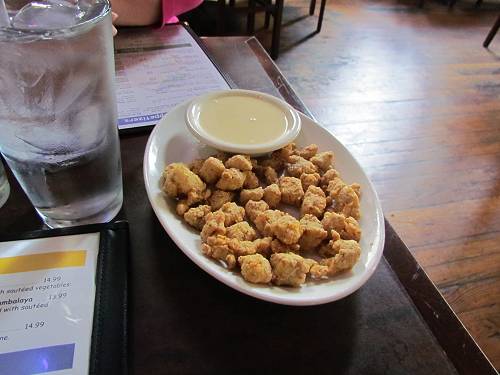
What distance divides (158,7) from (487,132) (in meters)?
1.73

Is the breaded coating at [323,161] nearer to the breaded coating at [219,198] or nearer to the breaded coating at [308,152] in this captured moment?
the breaded coating at [308,152]

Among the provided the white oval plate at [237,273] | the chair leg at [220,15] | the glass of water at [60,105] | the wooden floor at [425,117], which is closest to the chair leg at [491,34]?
the wooden floor at [425,117]

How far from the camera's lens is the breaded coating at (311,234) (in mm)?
491

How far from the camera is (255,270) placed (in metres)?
0.43

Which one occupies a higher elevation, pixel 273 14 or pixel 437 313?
pixel 437 313

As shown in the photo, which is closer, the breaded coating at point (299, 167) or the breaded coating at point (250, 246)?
the breaded coating at point (250, 246)

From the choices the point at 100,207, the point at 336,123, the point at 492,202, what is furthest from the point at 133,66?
the point at 492,202

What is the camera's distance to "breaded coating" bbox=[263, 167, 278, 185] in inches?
23.2

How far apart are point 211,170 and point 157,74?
1.24ft

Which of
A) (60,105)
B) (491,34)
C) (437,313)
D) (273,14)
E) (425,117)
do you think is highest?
(60,105)

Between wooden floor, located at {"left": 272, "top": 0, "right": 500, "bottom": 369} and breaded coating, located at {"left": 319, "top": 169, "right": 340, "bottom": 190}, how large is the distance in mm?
904

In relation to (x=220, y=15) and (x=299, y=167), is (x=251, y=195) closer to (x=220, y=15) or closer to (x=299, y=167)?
(x=299, y=167)

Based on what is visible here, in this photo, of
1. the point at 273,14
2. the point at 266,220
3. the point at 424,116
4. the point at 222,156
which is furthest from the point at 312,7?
the point at 266,220

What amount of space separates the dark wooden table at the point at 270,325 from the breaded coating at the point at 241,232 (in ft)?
0.19
